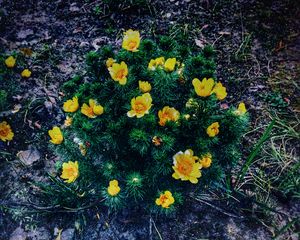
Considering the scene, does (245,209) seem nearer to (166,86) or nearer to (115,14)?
(166,86)

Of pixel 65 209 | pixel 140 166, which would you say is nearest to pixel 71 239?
pixel 65 209

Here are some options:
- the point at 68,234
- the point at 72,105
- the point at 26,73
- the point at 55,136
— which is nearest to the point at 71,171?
the point at 55,136

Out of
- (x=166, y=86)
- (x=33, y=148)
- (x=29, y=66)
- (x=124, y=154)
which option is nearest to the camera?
(x=166, y=86)

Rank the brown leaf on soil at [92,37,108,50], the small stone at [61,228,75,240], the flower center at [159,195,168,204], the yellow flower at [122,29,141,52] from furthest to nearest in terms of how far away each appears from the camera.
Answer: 1. the brown leaf on soil at [92,37,108,50]
2. the small stone at [61,228,75,240]
3. the flower center at [159,195,168,204]
4. the yellow flower at [122,29,141,52]

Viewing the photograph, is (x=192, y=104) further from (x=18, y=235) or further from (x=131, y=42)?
(x=18, y=235)

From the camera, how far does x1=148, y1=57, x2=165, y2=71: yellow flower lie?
6.17 ft

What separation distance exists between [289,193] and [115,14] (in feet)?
7.61

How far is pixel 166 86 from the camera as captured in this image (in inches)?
73.9

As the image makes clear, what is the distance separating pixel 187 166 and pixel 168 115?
30 centimetres

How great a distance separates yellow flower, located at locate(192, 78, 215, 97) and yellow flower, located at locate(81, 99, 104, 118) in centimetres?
52

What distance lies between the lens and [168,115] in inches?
74.6

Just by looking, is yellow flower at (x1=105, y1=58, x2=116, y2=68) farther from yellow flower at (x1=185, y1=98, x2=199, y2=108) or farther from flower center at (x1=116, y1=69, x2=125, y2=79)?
yellow flower at (x1=185, y1=98, x2=199, y2=108)

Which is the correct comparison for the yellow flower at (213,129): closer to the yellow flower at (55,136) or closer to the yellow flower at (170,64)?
the yellow flower at (170,64)

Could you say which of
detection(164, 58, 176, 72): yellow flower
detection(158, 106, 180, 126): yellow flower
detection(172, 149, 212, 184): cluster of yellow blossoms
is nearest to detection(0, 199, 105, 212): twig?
detection(172, 149, 212, 184): cluster of yellow blossoms
